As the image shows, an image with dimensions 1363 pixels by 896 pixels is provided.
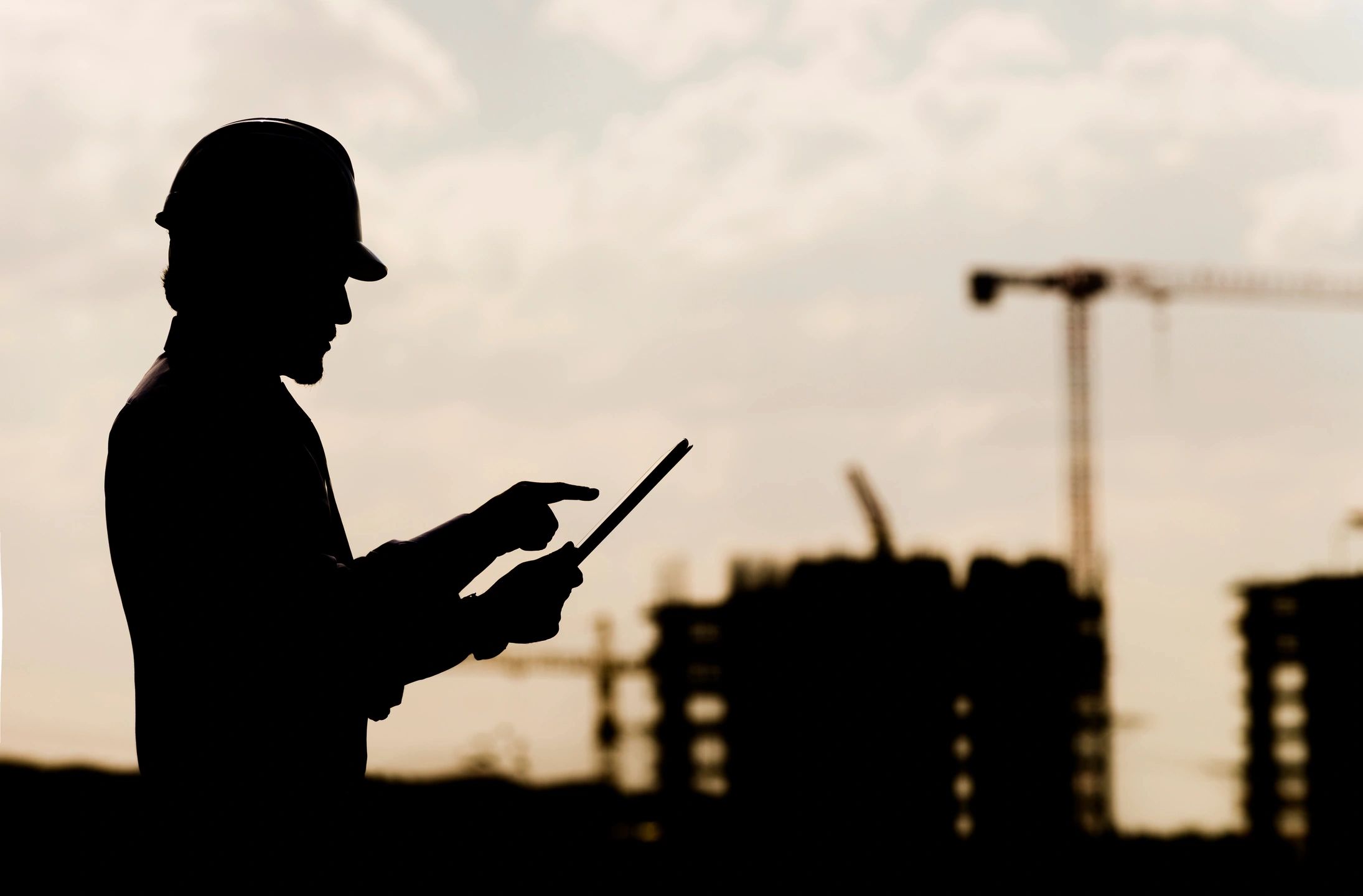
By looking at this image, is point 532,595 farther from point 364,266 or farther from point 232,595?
point 364,266

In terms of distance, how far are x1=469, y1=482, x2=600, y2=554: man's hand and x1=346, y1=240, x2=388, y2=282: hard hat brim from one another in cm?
65

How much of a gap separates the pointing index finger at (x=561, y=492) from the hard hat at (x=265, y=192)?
0.72 meters

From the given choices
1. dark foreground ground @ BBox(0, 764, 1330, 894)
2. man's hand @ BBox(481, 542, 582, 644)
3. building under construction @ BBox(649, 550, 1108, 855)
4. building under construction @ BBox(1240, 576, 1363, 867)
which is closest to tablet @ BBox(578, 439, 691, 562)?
man's hand @ BBox(481, 542, 582, 644)

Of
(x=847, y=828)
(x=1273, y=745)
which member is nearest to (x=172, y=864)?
(x=847, y=828)

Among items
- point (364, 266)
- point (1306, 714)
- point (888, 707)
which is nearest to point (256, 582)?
point (364, 266)

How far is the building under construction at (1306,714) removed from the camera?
123750 millimetres

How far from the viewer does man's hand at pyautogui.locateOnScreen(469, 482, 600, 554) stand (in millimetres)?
4477

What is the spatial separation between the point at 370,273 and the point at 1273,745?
133 meters

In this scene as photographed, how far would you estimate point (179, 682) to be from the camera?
14.2ft

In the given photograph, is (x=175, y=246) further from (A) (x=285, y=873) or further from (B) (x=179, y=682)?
(A) (x=285, y=873)

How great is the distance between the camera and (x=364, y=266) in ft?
15.2

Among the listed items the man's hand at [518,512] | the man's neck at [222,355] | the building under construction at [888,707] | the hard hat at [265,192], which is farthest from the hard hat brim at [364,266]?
the building under construction at [888,707]

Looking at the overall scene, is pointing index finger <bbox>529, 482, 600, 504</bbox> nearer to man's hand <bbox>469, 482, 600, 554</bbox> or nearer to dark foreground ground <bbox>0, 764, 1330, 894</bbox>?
man's hand <bbox>469, 482, 600, 554</bbox>

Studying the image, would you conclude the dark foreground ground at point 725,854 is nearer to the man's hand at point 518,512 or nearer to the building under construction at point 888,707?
the building under construction at point 888,707
